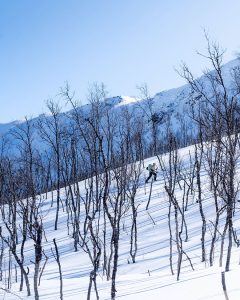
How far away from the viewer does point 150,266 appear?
56.7 ft

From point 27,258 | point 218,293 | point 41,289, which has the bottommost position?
point 27,258

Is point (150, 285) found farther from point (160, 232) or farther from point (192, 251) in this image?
point (160, 232)

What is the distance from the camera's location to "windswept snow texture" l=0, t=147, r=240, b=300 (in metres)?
9.11

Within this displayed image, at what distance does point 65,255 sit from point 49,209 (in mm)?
10939

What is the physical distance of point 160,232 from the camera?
73.5 ft

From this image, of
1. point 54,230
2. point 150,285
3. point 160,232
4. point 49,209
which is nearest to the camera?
point 150,285

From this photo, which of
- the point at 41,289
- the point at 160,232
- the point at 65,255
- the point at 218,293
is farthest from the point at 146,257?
the point at 218,293

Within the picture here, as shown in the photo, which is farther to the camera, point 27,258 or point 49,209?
point 49,209

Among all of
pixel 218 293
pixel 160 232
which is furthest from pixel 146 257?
pixel 218 293

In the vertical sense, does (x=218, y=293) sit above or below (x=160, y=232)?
above

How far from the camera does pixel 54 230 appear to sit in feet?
93.3

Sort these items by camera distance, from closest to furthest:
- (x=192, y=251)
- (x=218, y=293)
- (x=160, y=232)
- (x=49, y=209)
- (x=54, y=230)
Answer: (x=218, y=293) → (x=192, y=251) → (x=160, y=232) → (x=54, y=230) → (x=49, y=209)

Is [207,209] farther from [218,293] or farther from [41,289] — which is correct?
[218,293]

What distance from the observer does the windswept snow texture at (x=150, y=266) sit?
911 cm
